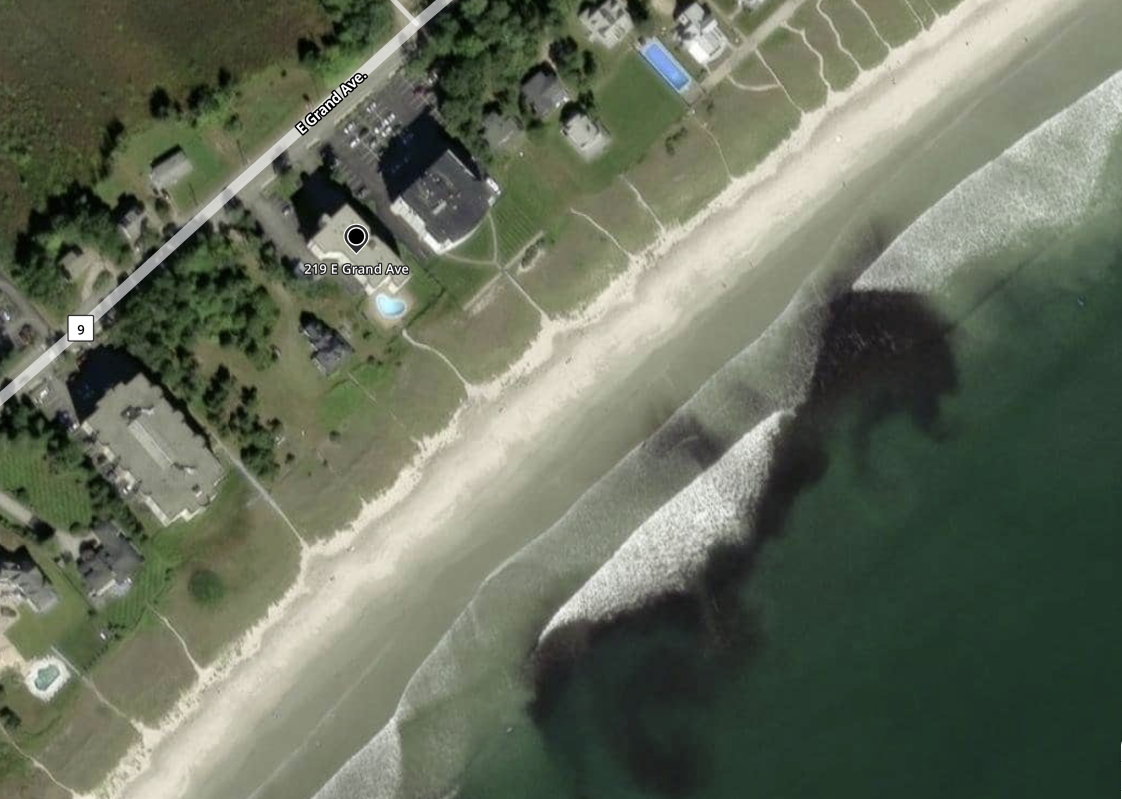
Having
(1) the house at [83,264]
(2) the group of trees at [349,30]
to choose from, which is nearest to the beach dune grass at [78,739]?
(1) the house at [83,264]

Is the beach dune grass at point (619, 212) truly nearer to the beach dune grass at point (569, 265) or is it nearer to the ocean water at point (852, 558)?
the beach dune grass at point (569, 265)

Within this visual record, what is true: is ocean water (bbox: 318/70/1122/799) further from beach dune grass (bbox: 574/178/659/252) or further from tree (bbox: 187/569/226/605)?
tree (bbox: 187/569/226/605)

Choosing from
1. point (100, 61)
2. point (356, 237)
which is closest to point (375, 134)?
point (356, 237)

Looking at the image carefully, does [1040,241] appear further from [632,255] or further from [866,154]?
[632,255]

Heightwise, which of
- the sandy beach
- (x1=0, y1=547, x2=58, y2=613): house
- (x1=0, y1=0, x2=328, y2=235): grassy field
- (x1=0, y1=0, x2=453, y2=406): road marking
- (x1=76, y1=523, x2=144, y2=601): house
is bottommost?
the sandy beach

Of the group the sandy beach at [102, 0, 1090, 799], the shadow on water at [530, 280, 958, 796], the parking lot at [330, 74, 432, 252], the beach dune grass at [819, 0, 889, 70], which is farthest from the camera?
the shadow on water at [530, 280, 958, 796]

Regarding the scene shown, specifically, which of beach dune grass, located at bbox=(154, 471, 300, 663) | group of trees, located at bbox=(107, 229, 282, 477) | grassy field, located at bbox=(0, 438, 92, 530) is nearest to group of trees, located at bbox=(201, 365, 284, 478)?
group of trees, located at bbox=(107, 229, 282, 477)

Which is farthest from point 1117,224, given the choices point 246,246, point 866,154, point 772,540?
point 246,246
